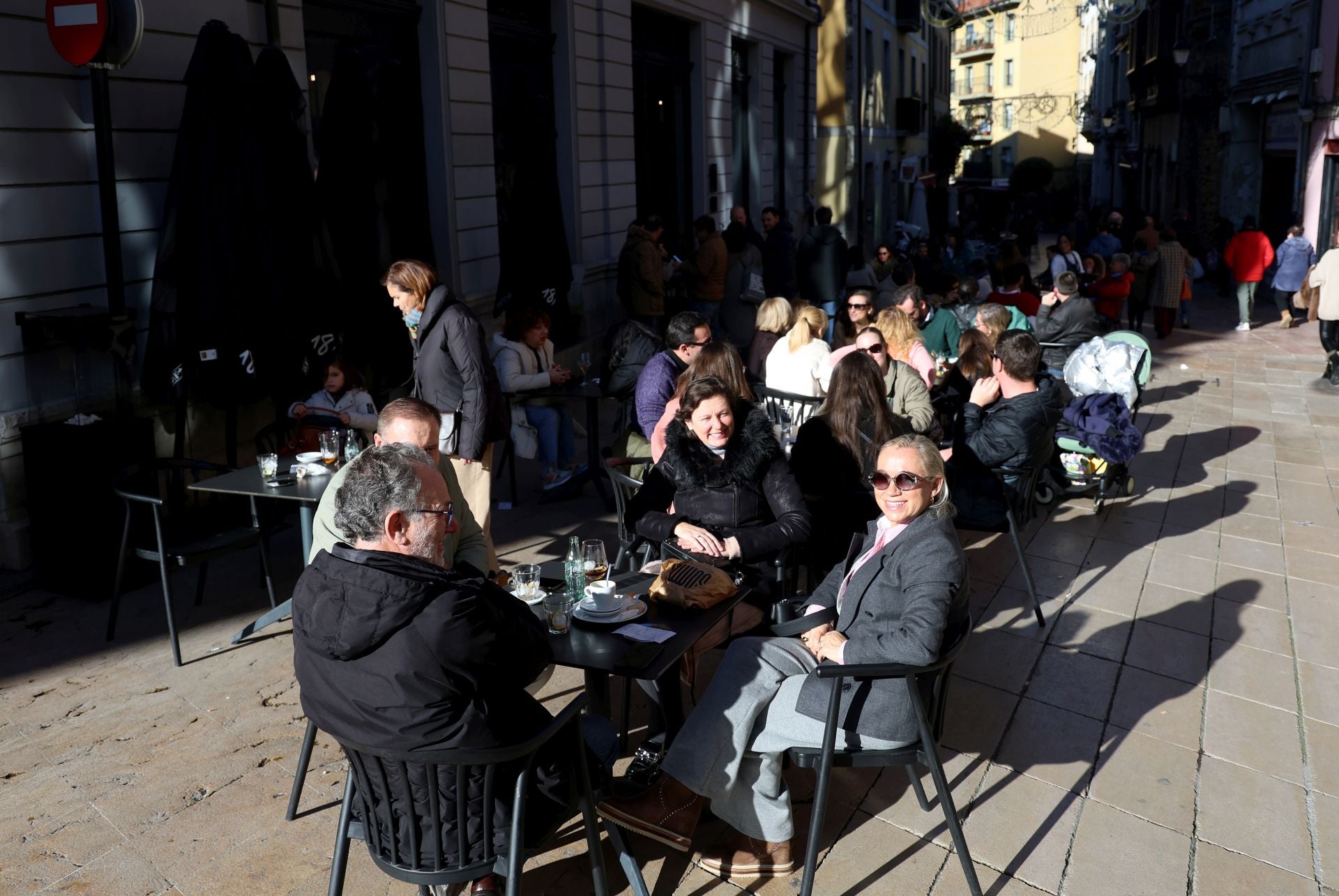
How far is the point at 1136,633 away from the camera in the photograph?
543cm

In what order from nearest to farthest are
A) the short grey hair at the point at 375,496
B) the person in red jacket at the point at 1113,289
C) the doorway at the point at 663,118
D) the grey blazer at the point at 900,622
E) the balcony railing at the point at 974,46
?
the short grey hair at the point at 375,496 → the grey blazer at the point at 900,622 → the person in red jacket at the point at 1113,289 → the doorway at the point at 663,118 → the balcony railing at the point at 974,46

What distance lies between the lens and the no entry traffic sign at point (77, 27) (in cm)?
567

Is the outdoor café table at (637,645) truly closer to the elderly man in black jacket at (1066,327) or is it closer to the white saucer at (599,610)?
the white saucer at (599,610)

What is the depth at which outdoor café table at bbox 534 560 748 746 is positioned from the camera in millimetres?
3225

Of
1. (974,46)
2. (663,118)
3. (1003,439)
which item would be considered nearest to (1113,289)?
(663,118)

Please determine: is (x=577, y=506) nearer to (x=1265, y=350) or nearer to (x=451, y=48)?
(x=451, y=48)

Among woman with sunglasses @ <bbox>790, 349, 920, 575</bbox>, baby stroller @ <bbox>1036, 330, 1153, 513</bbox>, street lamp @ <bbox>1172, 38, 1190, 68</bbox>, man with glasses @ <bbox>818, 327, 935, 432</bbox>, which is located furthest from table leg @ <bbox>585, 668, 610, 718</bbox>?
street lamp @ <bbox>1172, 38, 1190, 68</bbox>

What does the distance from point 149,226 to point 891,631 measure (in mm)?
5224

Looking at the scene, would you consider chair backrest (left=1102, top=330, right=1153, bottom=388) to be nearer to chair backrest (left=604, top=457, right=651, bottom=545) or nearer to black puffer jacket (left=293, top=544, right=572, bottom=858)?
chair backrest (left=604, top=457, right=651, bottom=545)

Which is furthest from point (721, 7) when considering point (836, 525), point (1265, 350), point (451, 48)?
point (836, 525)

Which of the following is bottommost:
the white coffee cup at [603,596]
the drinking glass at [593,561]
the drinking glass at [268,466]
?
the white coffee cup at [603,596]

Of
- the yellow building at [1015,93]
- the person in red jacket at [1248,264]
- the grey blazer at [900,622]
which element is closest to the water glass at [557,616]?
the grey blazer at [900,622]

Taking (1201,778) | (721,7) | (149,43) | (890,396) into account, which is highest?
(721,7)

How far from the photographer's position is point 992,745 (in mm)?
4320
